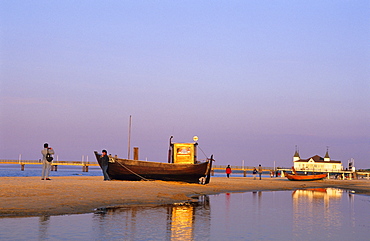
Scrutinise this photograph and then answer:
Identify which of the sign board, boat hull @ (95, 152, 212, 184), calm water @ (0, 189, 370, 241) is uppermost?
the sign board

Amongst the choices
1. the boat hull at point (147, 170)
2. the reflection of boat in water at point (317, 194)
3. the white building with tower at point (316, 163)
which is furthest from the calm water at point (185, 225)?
the white building with tower at point (316, 163)

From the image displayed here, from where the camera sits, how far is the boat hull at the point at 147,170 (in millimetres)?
31641

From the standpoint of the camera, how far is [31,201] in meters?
16.1

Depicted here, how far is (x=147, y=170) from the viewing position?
31.8m

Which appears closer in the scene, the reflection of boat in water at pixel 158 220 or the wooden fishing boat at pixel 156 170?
the reflection of boat in water at pixel 158 220

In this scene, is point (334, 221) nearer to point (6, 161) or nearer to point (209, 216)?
point (209, 216)

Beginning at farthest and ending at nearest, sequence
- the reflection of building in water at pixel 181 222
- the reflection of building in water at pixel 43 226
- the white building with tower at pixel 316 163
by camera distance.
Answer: the white building with tower at pixel 316 163 → the reflection of building in water at pixel 181 222 → the reflection of building in water at pixel 43 226

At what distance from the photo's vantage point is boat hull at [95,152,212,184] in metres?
31.6

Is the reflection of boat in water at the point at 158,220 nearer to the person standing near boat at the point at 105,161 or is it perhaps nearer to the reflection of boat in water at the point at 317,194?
the person standing near boat at the point at 105,161

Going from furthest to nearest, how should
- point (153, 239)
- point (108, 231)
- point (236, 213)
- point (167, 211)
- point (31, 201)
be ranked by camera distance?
point (236, 213)
point (167, 211)
point (31, 201)
point (108, 231)
point (153, 239)

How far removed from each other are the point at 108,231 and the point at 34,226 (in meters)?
2.15

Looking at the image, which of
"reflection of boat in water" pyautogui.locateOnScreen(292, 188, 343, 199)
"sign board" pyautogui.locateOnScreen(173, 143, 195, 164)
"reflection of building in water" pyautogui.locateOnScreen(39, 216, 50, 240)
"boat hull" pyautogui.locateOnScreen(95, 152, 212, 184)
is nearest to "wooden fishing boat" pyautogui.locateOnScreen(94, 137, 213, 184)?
"boat hull" pyautogui.locateOnScreen(95, 152, 212, 184)

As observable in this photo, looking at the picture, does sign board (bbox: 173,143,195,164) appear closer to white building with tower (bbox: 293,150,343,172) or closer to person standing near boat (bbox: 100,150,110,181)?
person standing near boat (bbox: 100,150,110,181)

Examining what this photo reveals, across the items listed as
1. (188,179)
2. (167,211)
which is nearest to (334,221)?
(167,211)
